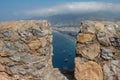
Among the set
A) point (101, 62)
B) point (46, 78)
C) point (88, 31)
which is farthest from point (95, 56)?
point (46, 78)

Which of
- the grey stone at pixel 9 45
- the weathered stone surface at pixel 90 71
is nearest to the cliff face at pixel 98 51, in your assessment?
the weathered stone surface at pixel 90 71

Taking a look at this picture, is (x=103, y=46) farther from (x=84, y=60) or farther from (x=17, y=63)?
(x=17, y=63)

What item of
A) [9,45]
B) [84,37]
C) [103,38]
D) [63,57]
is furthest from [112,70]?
[63,57]

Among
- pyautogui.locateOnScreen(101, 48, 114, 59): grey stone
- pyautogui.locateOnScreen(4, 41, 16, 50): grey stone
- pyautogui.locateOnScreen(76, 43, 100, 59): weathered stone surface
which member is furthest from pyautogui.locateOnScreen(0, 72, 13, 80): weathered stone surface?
pyautogui.locateOnScreen(101, 48, 114, 59): grey stone

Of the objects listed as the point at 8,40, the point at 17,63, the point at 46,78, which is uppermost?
the point at 8,40

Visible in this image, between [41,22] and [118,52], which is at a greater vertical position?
[41,22]

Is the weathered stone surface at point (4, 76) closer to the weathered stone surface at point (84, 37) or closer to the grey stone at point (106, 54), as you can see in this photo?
the weathered stone surface at point (84, 37)
